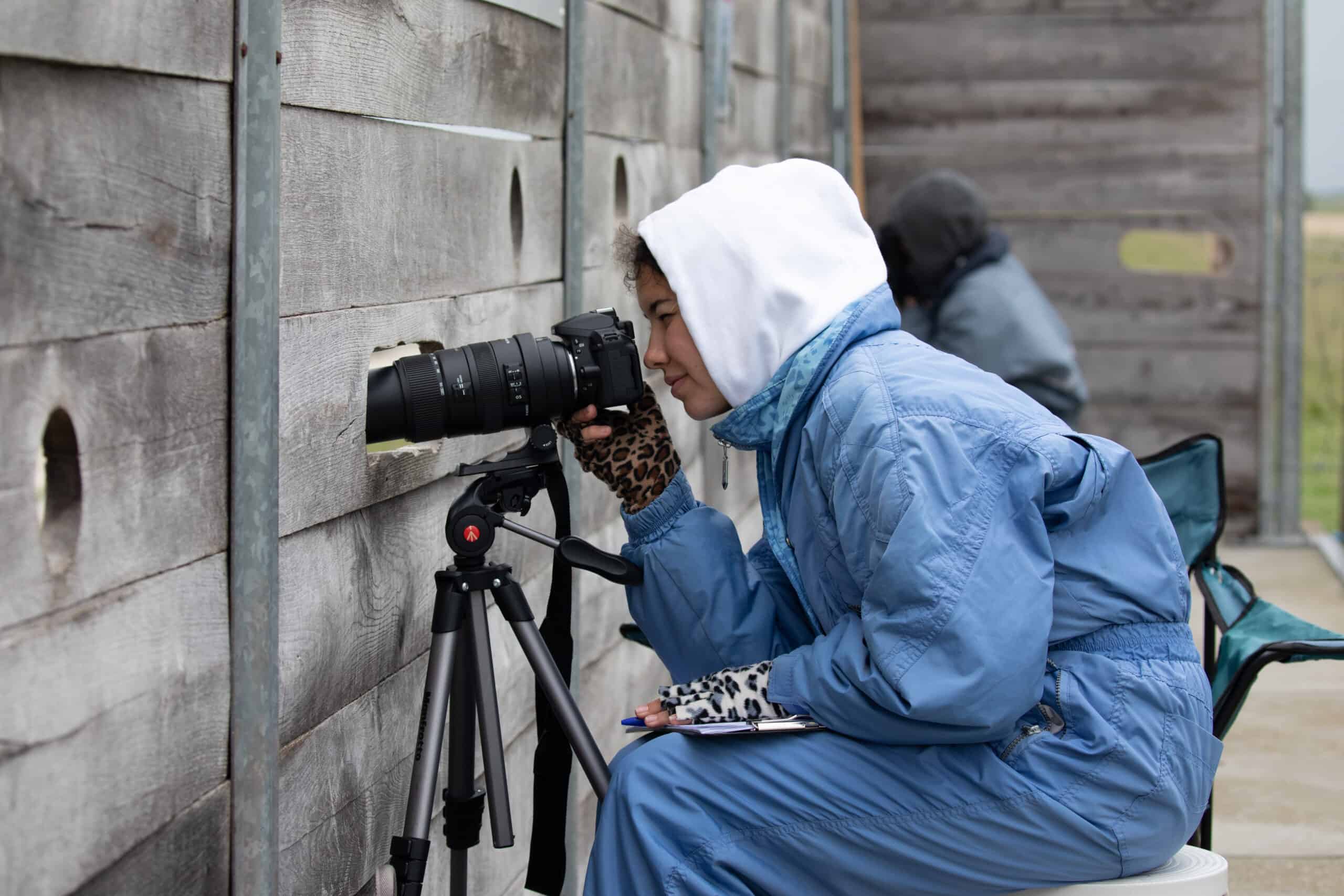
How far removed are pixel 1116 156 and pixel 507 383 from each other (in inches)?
206

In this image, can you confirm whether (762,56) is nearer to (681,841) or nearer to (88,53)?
(681,841)

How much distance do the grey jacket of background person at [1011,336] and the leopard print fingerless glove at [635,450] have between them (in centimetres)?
227

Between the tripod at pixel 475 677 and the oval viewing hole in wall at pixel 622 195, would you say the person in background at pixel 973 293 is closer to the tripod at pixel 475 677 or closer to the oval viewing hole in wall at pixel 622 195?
the oval viewing hole in wall at pixel 622 195

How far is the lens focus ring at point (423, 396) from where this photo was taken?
1.87 meters

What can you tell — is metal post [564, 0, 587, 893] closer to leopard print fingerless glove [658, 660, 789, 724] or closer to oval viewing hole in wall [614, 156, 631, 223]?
oval viewing hole in wall [614, 156, 631, 223]

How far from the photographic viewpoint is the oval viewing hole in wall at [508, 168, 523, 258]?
8.02 ft

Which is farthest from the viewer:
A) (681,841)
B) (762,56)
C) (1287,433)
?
(1287,433)

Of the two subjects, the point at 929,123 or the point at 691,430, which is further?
the point at 929,123

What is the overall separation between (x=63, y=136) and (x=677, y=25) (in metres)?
2.63

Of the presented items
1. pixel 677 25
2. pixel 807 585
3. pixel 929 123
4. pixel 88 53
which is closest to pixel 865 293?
pixel 807 585

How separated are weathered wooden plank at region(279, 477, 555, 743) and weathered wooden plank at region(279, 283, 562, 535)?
3cm

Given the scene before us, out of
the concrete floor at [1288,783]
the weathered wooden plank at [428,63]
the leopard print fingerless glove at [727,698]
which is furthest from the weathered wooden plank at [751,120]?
the leopard print fingerless glove at [727,698]

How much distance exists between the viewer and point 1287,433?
21.5 feet

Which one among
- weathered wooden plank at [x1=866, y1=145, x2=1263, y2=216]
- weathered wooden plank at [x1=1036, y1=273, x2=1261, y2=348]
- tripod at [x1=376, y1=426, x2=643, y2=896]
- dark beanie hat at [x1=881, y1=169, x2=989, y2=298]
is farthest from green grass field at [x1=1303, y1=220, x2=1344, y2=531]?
tripod at [x1=376, y1=426, x2=643, y2=896]
